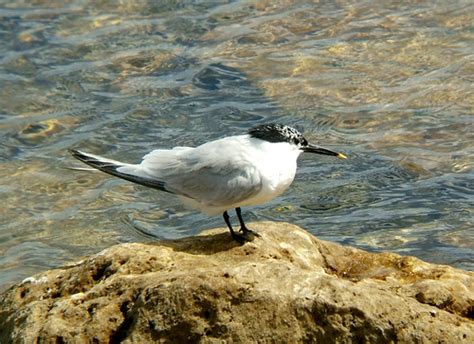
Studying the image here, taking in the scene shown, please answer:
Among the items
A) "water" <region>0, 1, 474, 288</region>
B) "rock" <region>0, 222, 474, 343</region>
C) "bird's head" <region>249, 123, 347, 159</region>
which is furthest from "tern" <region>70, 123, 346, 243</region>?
"water" <region>0, 1, 474, 288</region>

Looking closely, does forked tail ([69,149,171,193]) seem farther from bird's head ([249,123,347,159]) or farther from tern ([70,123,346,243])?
bird's head ([249,123,347,159])

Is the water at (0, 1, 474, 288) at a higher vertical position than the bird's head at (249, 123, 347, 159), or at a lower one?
lower

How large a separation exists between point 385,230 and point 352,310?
10.3ft

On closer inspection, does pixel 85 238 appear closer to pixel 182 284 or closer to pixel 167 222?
pixel 167 222

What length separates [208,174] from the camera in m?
5.16

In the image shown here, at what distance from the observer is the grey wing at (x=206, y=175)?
5.04 m

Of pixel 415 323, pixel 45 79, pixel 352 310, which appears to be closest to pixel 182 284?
pixel 352 310

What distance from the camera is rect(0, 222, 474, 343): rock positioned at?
4.03m

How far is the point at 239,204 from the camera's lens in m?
5.15

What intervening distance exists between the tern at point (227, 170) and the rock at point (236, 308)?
0.60 m

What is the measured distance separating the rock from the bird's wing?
60 centimetres

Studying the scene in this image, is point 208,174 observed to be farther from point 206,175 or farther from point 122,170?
point 122,170

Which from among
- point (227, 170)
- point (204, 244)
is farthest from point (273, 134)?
point (204, 244)

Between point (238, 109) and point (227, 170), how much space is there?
423 centimetres
